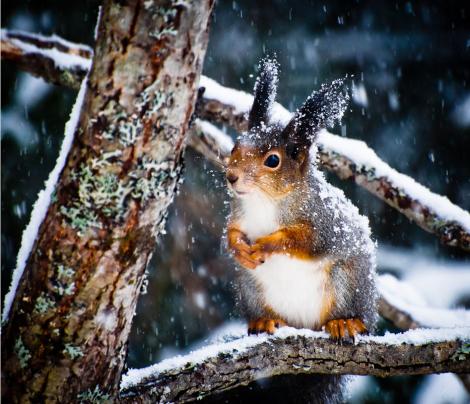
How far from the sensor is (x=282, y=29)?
426 centimetres

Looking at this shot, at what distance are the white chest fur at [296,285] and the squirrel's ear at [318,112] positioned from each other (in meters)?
0.50

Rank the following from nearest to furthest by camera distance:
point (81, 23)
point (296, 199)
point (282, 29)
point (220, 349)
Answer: point (220, 349)
point (296, 199)
point (81, 23)
point (282, 29)

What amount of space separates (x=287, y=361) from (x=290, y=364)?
0.01 metres

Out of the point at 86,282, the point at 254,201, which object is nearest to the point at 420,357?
the point at 254,201

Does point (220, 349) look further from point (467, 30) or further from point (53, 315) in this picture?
point (467, 30)

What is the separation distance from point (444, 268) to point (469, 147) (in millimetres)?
989

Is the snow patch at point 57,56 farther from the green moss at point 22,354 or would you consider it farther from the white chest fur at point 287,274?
the green moss at point 22,354

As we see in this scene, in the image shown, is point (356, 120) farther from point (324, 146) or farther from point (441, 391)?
point (441, 391)

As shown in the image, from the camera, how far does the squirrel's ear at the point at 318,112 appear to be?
1.85 m

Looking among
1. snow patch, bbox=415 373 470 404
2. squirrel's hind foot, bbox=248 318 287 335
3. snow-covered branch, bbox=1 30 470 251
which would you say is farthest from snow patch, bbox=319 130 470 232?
snow patch, bbox=415 373 470 404

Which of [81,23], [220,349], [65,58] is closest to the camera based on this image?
[220,349]

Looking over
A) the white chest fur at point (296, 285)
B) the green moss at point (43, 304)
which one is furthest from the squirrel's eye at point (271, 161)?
the green moss at point (43, 304)

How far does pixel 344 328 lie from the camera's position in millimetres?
1912

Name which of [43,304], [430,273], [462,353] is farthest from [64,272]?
[430,273]
